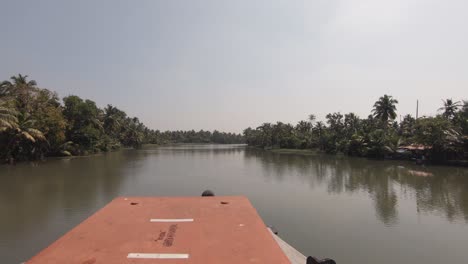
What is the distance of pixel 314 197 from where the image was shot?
12.1 metres

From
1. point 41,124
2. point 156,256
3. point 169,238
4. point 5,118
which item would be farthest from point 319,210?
point 41,124

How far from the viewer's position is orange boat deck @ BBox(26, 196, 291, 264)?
2939 millimetres

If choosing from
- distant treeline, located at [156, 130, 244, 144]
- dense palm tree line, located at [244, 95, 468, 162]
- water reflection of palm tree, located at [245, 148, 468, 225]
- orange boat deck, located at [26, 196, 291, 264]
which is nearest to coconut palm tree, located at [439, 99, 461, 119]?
dense palm tree line, located at [244, 95, 468, 162]

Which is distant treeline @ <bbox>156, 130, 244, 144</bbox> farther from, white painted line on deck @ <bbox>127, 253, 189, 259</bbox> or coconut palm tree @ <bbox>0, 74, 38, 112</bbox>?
white painted line on deck @ <bbox>127, 253, 189, 259</bbox>

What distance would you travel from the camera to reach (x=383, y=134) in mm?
33406

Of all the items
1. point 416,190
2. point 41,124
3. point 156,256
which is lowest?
point 416,190

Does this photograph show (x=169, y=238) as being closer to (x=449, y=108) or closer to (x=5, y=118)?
(x=5, y=118)

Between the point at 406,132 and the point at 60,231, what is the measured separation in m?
40.7

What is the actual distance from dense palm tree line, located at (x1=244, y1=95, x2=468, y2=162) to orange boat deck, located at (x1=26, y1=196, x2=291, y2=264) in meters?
28.3

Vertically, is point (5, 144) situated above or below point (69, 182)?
above

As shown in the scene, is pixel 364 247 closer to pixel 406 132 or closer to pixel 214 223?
pixel 214 223

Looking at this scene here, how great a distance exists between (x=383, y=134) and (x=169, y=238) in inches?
1405

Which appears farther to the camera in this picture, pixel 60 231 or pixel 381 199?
pixel 381 199

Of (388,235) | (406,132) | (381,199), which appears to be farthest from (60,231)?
(406,132)
